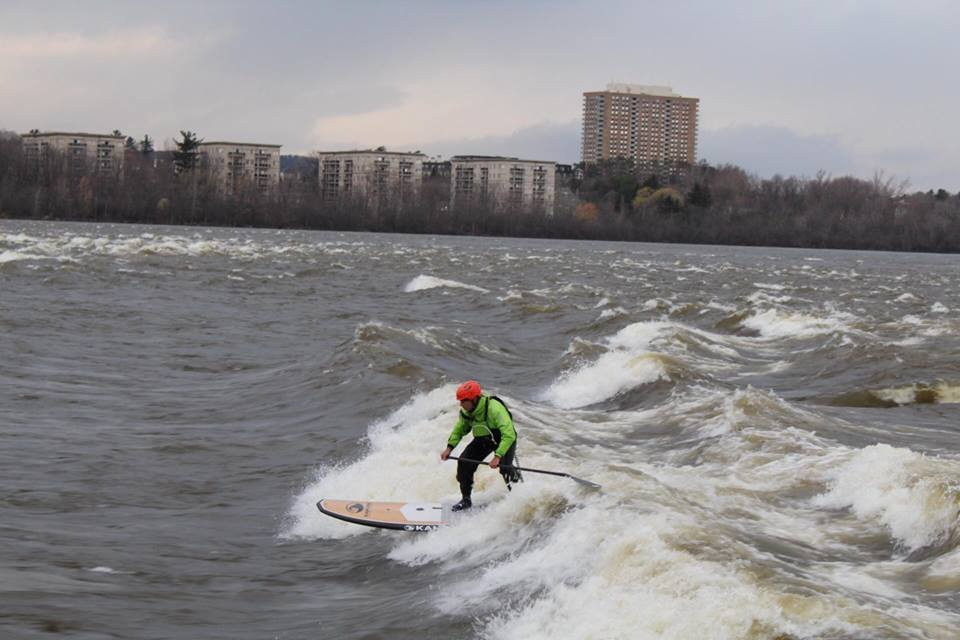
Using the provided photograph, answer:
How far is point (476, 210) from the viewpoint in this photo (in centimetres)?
15838

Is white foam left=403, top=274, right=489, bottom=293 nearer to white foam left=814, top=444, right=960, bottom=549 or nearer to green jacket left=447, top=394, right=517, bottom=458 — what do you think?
white foam left=814, top=444, right=960, bottom=549

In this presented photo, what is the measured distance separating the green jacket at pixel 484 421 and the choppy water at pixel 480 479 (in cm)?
64

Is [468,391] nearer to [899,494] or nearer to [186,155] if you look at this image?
[899,494]

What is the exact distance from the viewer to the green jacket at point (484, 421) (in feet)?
41.5

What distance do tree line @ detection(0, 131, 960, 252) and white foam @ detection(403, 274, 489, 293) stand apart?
93.7 metres

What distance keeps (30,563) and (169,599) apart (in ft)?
5.13

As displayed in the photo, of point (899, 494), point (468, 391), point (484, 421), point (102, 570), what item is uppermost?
point (468, 391)

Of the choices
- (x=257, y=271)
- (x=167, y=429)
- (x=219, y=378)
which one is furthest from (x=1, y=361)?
(x=257, y=271)

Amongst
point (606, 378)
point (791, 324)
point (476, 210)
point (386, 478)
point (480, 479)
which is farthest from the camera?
point (476, 210)

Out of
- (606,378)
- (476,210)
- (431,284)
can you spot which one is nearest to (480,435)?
(606,378)

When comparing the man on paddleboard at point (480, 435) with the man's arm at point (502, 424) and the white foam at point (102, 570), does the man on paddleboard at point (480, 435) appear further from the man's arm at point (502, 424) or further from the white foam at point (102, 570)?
the white foam at point (102, 570)

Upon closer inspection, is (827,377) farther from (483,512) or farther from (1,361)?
(1,361)

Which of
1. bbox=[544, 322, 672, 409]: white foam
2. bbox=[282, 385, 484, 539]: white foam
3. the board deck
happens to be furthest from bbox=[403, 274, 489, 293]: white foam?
the board deck

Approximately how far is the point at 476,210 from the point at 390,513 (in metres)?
147
